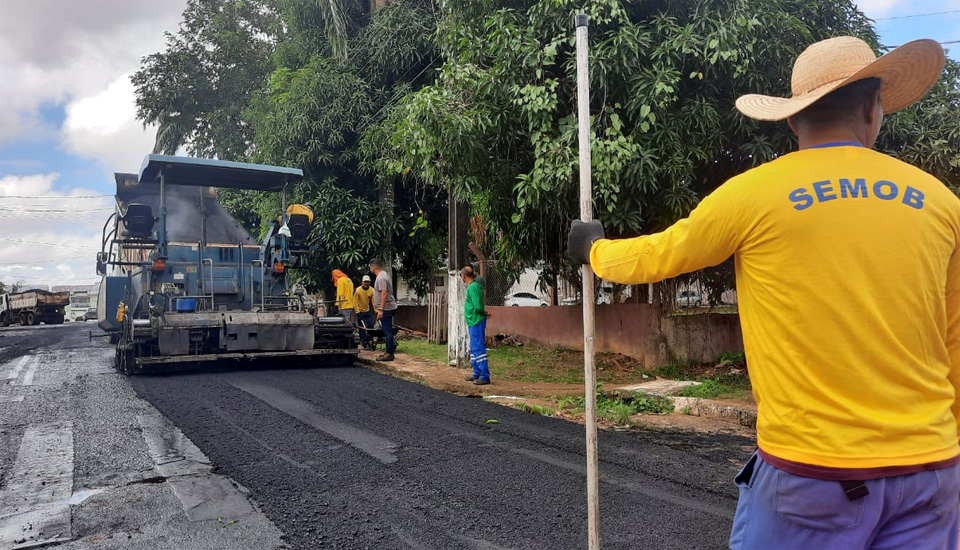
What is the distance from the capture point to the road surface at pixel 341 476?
A: 384 centimetres

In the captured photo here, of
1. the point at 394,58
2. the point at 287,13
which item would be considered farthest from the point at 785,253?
the point at 287,13

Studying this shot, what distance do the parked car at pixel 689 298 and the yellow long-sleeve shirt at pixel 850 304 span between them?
10.1 m

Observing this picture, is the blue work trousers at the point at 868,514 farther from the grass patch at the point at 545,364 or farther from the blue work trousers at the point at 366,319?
the blue work trousers at the point at 366,319

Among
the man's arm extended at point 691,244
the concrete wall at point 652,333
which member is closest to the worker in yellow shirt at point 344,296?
the concrete wall at point 652,333

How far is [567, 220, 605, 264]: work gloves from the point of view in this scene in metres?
2.38

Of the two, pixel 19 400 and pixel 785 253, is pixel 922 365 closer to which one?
pixel 785 253

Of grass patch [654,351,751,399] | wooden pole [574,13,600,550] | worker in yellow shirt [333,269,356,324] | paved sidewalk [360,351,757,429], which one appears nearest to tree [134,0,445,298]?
worker in yellow shirt [333,269,356,324]

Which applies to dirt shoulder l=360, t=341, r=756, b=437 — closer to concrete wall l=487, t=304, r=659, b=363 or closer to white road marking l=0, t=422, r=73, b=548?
concrete wall l=487, t=304, r=659, b=363

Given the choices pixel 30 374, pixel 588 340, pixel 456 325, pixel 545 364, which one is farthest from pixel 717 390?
pixel 30 374

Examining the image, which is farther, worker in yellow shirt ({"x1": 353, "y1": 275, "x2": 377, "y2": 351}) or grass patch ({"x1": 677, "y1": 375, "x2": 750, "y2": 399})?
worker in yellow shirt ({"x1": 353, "y1": 275, "x2": 377, "y2": 351})

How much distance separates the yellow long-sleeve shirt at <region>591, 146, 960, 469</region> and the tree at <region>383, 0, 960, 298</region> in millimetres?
6154

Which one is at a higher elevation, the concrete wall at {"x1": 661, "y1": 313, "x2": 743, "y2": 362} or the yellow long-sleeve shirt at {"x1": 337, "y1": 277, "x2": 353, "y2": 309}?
the yellow long-sleeve shirt at {"x1": 337, "y1": 277, "x2": 353, "y2": 309}

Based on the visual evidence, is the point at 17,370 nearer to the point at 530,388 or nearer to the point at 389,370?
the point at 389,370

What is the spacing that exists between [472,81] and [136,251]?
6367 millimetres
